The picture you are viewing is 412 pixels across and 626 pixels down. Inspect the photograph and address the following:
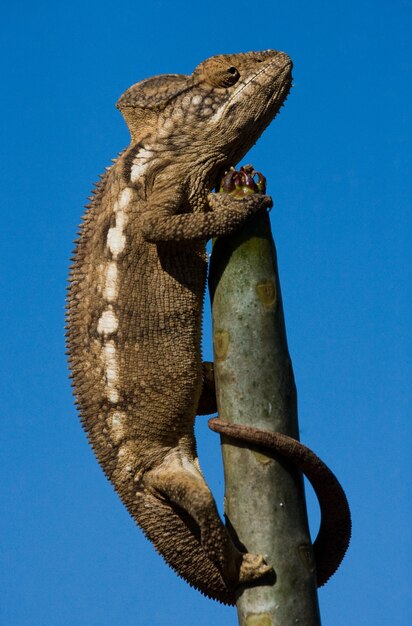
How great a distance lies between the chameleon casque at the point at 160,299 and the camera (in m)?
7.09

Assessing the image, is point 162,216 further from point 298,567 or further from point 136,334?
point 298,567

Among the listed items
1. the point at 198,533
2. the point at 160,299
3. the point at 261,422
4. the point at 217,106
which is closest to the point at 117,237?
the point at 160,299

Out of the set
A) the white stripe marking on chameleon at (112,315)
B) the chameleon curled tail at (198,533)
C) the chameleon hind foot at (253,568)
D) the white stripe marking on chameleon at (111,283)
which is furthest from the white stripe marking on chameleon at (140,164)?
the chameleon hind foot at (253,568)

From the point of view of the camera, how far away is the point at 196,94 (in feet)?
25.5

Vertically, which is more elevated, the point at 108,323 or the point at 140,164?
the point at 140,164

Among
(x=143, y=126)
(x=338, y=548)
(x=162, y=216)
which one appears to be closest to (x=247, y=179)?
(x=162, y=216)

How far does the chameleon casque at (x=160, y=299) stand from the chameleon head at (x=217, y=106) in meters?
0.01

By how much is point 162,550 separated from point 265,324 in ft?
5.79

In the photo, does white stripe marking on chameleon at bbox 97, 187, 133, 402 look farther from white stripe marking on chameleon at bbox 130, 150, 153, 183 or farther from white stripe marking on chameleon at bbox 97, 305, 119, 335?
white stripe marking on chameleon at bbox 130, 150, 153, 183

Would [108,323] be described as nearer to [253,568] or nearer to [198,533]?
[198,533]

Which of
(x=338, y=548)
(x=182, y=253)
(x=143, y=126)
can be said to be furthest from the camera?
(x=143, y=126)

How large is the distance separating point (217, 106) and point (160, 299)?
1.56 meters

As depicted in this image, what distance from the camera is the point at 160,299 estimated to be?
722 centimetres

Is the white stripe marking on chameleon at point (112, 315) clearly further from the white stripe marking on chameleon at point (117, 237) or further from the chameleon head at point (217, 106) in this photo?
the chameleon head at point (217, 106)
